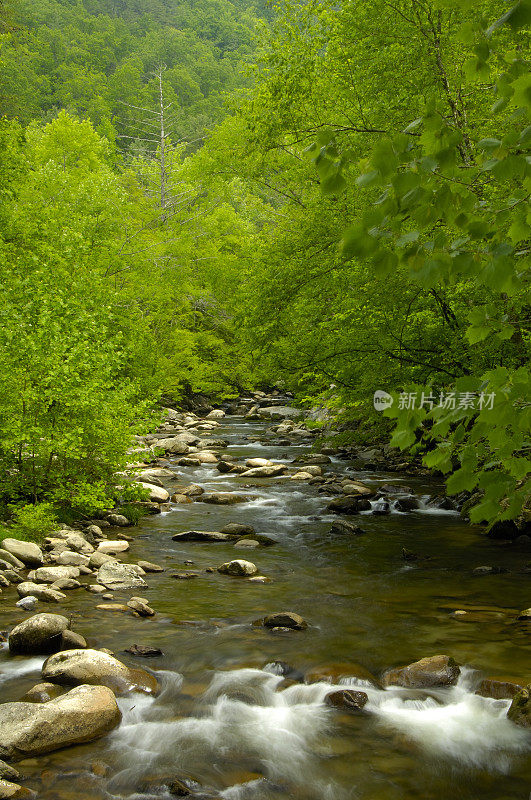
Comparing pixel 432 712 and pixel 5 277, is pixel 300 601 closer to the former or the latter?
pixel 432 712

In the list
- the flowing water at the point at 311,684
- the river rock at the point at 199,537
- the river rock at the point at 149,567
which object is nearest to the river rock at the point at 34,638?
the flowing water at the point at 311,684

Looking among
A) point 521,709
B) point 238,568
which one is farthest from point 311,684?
point 238,568

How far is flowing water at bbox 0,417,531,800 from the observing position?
396cm

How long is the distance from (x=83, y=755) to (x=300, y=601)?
3.29 meters

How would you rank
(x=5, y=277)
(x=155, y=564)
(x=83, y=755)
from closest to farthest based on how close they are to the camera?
1. (x=83, y=755)
2. (x=155, y=564)
3. (x=5, y=277)

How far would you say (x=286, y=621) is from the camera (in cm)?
618

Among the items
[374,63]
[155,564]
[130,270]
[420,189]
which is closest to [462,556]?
[155,564]

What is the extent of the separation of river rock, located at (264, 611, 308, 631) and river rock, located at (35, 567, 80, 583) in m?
2.56

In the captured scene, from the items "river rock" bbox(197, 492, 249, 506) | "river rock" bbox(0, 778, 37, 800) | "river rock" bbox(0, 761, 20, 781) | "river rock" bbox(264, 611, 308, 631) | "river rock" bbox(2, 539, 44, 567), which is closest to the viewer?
"river rock" bbox(0, 778, 37, 800)

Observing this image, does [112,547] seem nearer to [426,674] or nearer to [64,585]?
[64,585]

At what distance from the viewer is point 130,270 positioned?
20.4m

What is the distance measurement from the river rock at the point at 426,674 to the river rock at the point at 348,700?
0.94 ft

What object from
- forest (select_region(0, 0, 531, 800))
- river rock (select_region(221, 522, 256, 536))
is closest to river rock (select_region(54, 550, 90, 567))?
forest (select_region(0, 0, 531, 800))

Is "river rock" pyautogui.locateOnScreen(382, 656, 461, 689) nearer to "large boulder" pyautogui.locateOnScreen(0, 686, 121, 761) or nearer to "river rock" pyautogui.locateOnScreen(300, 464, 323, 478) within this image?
"large boulder" pyautogui.locateOnScreen(0, 686, 121, 761)
